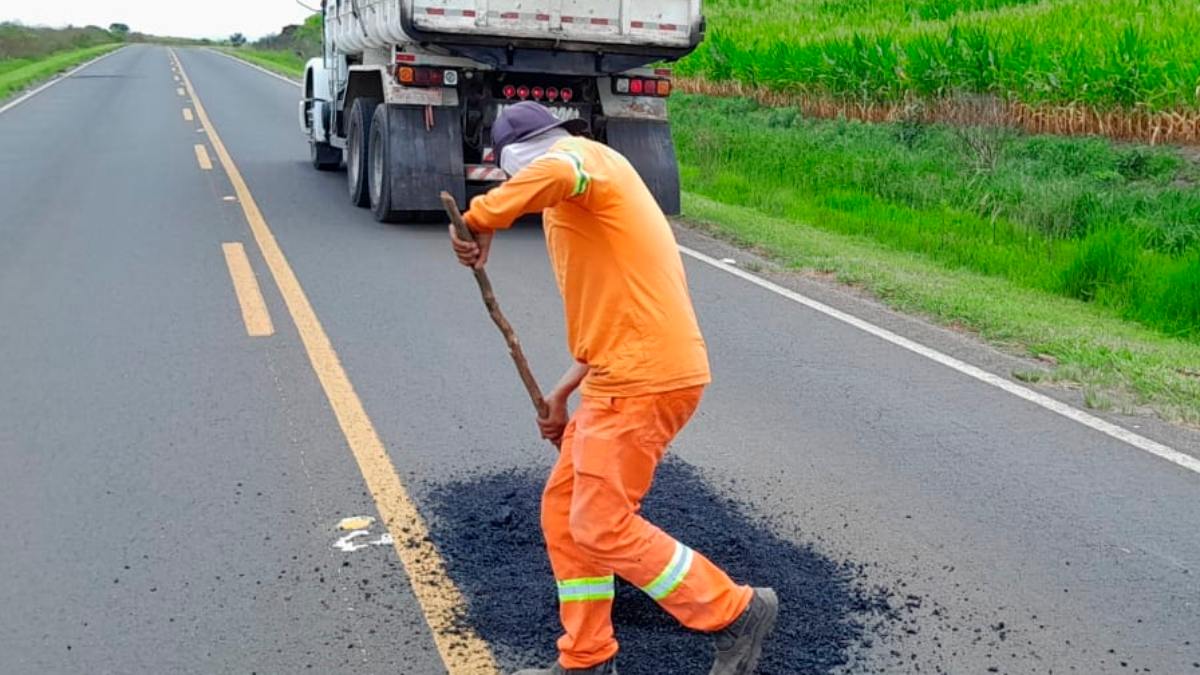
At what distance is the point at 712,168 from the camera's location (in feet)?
52.6

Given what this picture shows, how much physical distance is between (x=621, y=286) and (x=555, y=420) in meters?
0.57

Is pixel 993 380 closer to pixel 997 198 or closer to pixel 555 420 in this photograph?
pixel 555 420

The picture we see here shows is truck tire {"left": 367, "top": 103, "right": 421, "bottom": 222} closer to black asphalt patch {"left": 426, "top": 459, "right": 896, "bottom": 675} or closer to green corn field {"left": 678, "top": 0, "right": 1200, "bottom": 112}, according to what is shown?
black asphalt patch {"left": 426, "top": 459, "right": 896, "bottom": 675}

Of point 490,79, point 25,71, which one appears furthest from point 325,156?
point 25,71

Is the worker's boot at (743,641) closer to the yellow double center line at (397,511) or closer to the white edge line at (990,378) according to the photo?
the yellow double center line at (397,511)

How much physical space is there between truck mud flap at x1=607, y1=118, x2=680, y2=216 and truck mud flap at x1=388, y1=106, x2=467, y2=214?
1.45m

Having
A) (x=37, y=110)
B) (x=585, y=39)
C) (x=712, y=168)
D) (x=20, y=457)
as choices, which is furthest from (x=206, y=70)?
(x=20, y=457)

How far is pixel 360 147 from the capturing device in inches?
497

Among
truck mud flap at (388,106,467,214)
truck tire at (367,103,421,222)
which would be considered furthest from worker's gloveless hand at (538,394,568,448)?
truck tire at (367,103,421,222)

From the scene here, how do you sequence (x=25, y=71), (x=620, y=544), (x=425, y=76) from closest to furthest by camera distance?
(x=620, y=544), (x=425, y=76), (x=25, y=71)

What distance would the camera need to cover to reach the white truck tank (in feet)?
33.9

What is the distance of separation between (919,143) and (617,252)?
14872 mm

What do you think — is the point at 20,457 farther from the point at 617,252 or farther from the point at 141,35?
the point at 141,35

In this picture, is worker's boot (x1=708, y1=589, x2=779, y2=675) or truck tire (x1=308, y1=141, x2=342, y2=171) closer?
worker's boot (x1=708, y1=589, x2=779, y2=675)
